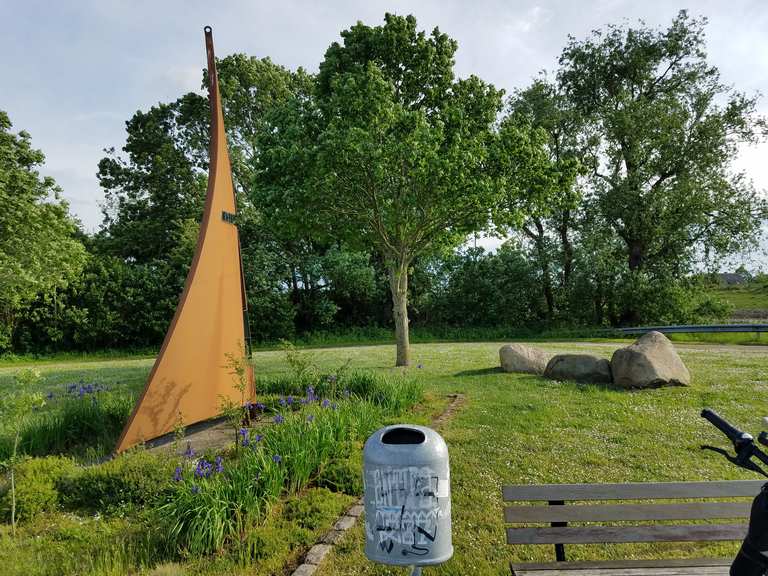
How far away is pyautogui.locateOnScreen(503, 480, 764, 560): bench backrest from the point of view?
3.45 meters

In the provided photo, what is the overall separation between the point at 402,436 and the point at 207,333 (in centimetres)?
520

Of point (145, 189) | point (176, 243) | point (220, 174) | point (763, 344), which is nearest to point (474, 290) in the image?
point (763, 344)

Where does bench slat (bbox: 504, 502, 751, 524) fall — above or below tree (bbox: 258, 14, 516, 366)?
below

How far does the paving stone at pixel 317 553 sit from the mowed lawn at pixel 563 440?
0.28ft

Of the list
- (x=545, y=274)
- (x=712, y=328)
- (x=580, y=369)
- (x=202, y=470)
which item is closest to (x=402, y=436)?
(x=202, y=470)

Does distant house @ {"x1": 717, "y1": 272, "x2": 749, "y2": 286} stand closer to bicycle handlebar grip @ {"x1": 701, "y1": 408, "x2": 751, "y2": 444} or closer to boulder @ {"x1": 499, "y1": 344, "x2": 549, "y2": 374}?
boulder @ {"x1": 499, "y1": 344, "x2": 549, "y2": 374}

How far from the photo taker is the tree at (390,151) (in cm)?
1279

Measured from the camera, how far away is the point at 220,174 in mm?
8047

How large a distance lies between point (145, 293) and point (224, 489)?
76.9 ft

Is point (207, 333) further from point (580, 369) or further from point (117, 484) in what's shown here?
point (580, 369)

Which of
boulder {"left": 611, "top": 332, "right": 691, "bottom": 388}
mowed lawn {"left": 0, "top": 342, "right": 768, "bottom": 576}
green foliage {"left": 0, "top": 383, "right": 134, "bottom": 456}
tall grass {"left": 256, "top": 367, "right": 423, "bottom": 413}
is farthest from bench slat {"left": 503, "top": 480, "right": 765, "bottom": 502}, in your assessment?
boulder {"left": 611, "top": 332, "right": 691, "bottom": 388}

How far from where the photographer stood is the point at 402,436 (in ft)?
9.84

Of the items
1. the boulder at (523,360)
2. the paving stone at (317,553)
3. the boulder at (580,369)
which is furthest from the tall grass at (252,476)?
the boulder at (523,360)

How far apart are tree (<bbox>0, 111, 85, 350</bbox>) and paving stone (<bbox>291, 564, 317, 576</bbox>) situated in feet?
68.1
